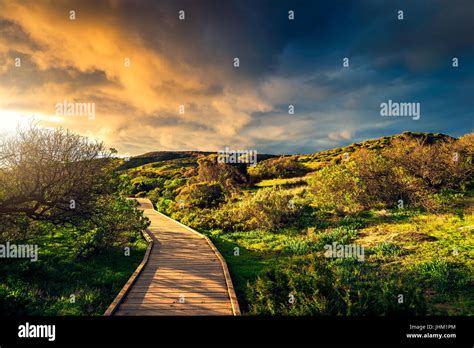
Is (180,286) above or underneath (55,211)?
underneath

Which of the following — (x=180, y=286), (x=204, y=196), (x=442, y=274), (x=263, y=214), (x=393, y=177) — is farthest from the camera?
(x=204, y=196)

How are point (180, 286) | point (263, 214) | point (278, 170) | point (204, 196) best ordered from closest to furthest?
point (180, 286), point (263, 214), point (204, 196), point (278, 170)

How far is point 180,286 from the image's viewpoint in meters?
7.49

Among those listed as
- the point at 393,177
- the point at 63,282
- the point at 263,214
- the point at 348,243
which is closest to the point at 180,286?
the point at 63,282

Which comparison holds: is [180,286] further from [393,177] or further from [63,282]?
[393,177]

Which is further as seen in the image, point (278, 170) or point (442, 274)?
point (278, 170)

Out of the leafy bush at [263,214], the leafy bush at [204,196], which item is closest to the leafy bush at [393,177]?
the leafy bush at [263,214]

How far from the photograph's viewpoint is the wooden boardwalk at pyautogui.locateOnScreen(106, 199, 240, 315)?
20.0ft

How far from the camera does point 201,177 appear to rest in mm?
34062

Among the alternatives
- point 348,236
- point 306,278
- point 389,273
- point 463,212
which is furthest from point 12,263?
point 463,212

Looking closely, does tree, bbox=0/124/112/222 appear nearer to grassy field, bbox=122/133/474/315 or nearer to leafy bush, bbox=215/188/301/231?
grassy field, bbox=122/133/474/315

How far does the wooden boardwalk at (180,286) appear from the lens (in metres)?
6.10

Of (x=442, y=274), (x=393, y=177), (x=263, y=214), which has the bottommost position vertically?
(x=442, y=274)

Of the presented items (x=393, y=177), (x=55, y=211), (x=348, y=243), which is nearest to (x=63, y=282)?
(x=55, y=211)
